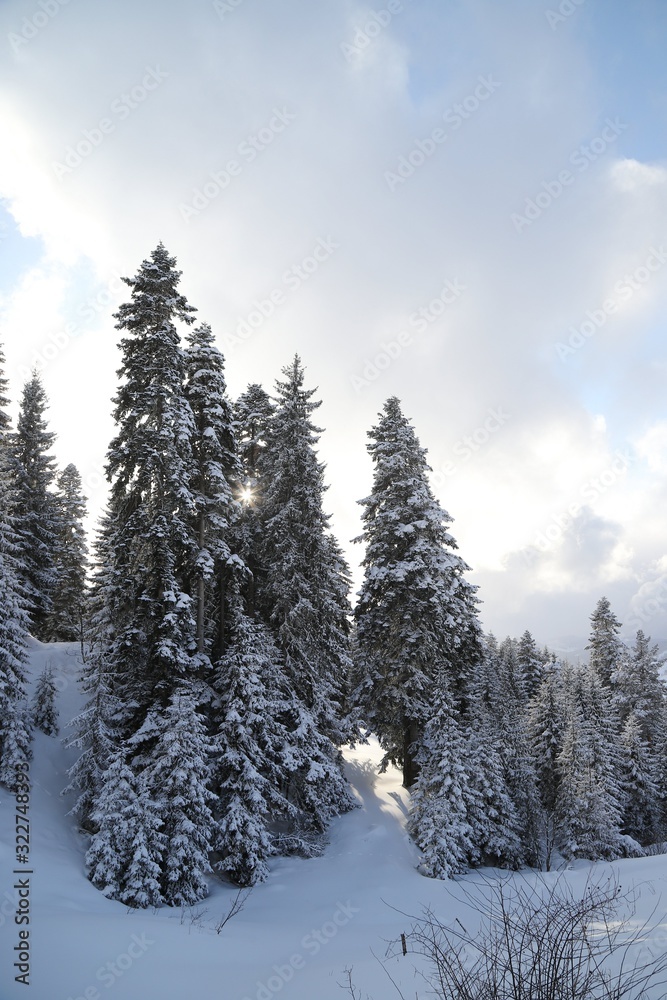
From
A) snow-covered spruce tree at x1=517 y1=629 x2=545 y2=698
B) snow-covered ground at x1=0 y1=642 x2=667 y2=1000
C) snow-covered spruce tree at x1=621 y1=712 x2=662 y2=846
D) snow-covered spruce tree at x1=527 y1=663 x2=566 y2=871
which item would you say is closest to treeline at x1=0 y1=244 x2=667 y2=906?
snow-covered ground at x1=0 y1=642 x2=667 y2=1000

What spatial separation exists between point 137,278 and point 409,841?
887 inches

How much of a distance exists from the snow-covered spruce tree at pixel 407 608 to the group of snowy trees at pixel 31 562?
42.2 feet

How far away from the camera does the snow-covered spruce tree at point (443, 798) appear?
1631 centimetres

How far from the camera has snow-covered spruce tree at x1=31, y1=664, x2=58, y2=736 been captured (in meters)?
18.1

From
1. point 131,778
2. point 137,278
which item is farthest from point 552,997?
point 137,278

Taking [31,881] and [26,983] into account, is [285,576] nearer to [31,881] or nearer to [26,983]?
[31,881]

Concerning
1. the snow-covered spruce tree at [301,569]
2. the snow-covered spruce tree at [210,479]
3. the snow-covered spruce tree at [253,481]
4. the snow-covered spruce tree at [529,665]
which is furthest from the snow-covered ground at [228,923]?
the snow-covered spruce tree at [529,665]

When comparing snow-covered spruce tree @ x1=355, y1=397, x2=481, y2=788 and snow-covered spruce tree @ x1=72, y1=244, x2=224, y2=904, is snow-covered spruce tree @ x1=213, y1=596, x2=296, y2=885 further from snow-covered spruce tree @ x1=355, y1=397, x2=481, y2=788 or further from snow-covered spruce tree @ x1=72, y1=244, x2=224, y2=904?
snow-covered spruce tree @ x1=355, y1=397, x2=481, y2=788

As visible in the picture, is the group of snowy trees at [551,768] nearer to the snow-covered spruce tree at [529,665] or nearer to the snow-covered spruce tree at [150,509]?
the snow-covered spruce tree at [529,665]

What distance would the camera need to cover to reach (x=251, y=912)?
13078 mm

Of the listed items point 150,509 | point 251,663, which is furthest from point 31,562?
point 251,663

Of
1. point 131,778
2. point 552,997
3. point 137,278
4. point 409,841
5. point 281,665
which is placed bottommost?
point 409,841

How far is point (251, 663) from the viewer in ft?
55.5

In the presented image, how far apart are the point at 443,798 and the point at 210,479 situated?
1394 centimetres
